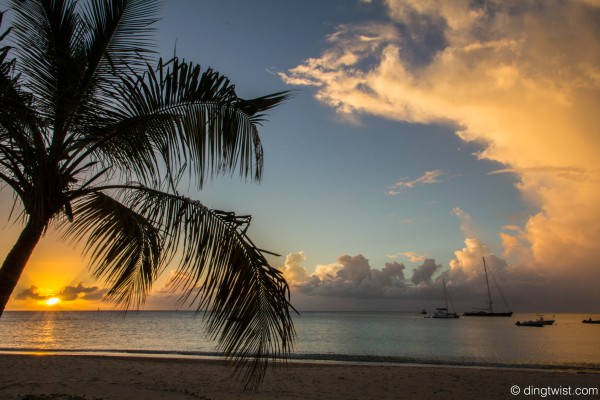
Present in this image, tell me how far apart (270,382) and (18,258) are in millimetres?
11445

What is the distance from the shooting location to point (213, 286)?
4004 millimetres

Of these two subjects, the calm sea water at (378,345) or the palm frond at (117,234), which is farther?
the calm sea water at (378,345)

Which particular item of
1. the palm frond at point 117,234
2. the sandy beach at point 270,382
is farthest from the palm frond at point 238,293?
the sandy beach at point 270,382

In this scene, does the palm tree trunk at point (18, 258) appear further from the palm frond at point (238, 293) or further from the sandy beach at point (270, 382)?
the sandy beach at point (270, 382)

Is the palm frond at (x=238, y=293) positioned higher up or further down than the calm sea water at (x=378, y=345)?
higher up

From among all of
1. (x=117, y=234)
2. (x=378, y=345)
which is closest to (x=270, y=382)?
(x=117, y=234)

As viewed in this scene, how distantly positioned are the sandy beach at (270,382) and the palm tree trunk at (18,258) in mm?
6115

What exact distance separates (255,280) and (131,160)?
2102 mm

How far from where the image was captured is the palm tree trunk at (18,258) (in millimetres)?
4055

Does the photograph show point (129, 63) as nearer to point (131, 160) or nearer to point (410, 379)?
point (131, 160)

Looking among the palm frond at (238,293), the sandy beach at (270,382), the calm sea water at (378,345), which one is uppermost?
the palm frond at (238,293)

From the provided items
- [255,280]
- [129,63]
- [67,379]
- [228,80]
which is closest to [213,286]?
[255,280]

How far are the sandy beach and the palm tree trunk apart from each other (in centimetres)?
611

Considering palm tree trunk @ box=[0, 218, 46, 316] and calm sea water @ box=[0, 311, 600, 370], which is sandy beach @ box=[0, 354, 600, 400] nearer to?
calm sea water @ box=[0, 311, 600, 370]
